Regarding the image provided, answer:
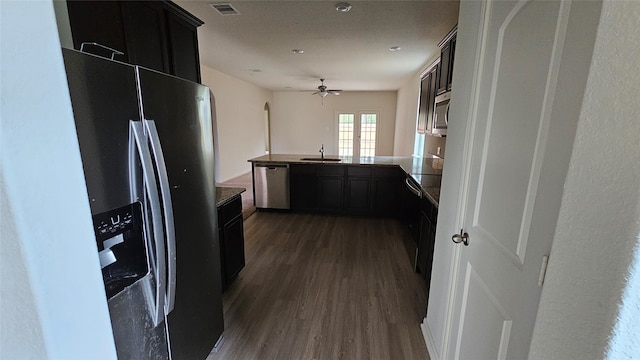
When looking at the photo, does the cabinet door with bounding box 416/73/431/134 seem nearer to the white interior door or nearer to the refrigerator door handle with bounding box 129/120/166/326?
the white interior door

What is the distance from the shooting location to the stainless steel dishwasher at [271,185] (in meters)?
4.32

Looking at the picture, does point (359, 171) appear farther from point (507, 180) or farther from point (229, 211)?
point (507, 180)

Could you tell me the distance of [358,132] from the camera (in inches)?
366

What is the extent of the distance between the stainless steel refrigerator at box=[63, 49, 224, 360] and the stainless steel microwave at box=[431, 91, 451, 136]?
2184 mm

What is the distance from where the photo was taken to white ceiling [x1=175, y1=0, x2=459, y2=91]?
2.62m

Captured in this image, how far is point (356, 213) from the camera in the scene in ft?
14.1

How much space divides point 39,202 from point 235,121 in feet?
22.1

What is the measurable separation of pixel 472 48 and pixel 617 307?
3.94 feet

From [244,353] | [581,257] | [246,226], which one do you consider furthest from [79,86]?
[246,226]

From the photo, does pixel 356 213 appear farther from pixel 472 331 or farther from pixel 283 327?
pixel 472 331

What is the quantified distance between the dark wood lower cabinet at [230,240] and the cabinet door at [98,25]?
4.01ft

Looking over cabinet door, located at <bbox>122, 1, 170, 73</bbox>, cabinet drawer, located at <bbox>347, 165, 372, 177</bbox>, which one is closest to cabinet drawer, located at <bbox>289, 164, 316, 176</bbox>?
cabinet drawer, located at <bbox>347, 165, 372, 177</bbox>

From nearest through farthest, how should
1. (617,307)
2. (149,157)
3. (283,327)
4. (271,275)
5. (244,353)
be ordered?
(617,307) → (149,157) → (244,353) → (283,327) → (271,275)

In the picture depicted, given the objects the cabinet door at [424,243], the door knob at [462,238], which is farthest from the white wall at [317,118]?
the door knob at [462,238]
